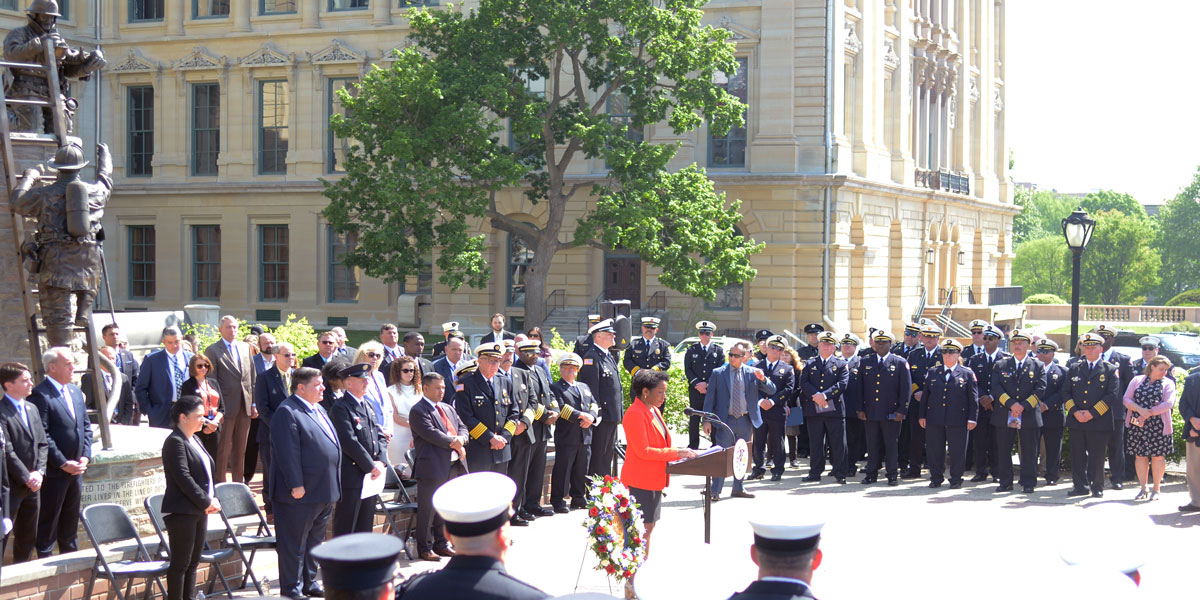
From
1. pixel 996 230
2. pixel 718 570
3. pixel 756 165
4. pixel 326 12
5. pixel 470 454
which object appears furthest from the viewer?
pixel 996 230

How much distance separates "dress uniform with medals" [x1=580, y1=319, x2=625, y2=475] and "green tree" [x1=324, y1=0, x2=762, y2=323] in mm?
16743

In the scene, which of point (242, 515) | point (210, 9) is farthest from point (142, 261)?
point (242, 515)

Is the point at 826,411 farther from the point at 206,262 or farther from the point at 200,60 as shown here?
the point at 206,262

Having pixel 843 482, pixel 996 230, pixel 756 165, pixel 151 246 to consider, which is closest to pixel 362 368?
pixel 843 482

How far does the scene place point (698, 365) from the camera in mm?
19766

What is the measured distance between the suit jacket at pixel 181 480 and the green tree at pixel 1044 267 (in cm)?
9209

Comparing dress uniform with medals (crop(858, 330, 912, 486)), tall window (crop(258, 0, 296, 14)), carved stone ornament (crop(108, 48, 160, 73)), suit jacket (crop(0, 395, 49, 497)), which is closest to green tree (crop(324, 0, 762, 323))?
tall window (crop(258, 0, 296, 14))

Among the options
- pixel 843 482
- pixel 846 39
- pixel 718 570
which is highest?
pixel 846 39

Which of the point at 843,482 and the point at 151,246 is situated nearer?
the point at 843,482

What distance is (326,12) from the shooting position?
45.4 m

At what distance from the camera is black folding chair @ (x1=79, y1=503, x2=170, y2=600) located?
9.41 m

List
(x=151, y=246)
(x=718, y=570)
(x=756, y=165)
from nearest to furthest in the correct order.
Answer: (x=718, y=570), (x=756, y=165), (x=151, y=246)

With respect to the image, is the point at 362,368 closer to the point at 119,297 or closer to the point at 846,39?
the point at 846,39

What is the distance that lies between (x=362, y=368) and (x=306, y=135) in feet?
119
